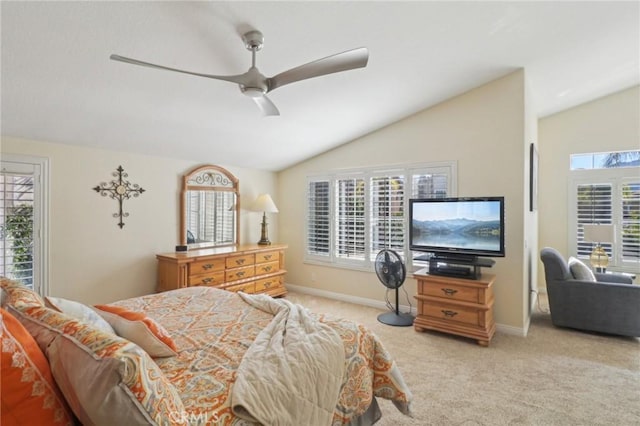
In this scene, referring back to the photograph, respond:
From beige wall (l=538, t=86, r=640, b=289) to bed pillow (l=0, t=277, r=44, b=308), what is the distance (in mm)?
6175

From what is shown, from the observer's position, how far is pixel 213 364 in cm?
147

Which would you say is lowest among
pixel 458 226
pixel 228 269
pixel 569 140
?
pixel 228 269

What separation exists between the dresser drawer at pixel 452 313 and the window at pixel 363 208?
2.72 feet

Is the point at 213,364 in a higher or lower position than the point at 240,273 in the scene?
higher

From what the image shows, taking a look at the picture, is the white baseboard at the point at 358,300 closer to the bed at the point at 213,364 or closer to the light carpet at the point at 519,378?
the light carpet at the point at 519,378

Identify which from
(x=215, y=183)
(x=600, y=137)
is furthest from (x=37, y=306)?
(x=600, y=137)

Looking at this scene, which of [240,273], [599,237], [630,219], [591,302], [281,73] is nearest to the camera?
[281,73]

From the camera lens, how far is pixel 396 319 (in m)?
3.80

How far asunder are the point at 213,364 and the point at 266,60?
224 centimetres

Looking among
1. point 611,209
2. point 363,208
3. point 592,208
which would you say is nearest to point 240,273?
point 363,208

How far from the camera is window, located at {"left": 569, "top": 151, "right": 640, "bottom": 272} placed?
4465mm

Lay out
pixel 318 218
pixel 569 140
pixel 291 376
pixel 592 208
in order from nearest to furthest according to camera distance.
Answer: pixel 291 376, pixel 592 208, pixel 569 140, pixel 318 218

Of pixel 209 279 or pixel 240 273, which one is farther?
pixel 240 273

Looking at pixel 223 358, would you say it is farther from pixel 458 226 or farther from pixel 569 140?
pixel 569 140
